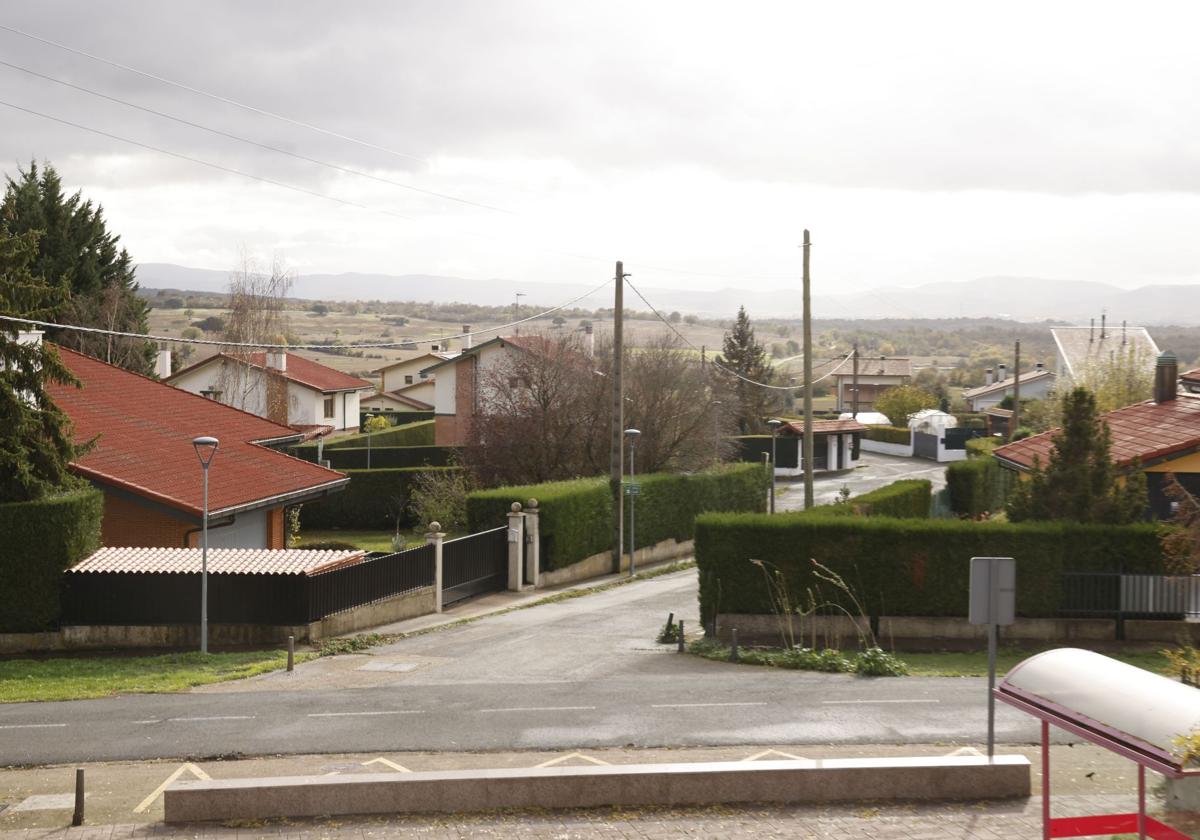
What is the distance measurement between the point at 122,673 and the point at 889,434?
6762 cm

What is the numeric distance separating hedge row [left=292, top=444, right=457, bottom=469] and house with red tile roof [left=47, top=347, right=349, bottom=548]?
22.1 m

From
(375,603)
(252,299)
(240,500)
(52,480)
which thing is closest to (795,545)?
(375,603)

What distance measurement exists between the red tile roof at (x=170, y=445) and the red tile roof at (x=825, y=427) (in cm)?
3861

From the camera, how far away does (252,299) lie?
5947 centimetres

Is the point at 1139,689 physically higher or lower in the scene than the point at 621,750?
higher

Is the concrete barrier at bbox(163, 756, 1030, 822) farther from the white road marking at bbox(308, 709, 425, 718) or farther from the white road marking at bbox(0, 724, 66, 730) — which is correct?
the white road marking at bbox(0, 724, 66, 730)

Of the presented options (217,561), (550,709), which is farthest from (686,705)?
(217,561)

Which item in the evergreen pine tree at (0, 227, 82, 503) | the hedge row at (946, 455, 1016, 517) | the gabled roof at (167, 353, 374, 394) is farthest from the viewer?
the gabled roof at (167, 353, 374, 394)

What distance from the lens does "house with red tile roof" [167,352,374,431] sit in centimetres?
6191

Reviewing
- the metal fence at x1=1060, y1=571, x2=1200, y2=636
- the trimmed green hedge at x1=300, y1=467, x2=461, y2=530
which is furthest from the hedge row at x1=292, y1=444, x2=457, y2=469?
the metal fence at x1=1060, y1=571, x2=1200, y2=636

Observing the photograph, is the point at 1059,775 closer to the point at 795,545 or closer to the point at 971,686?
the point at 971,686

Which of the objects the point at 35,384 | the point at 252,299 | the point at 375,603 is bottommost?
the point at 375,603

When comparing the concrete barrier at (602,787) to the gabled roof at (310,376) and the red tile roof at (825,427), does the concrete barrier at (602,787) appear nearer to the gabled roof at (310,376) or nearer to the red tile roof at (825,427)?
the gabled roof at (310,376)

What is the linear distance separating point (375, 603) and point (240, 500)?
15.3 feet
